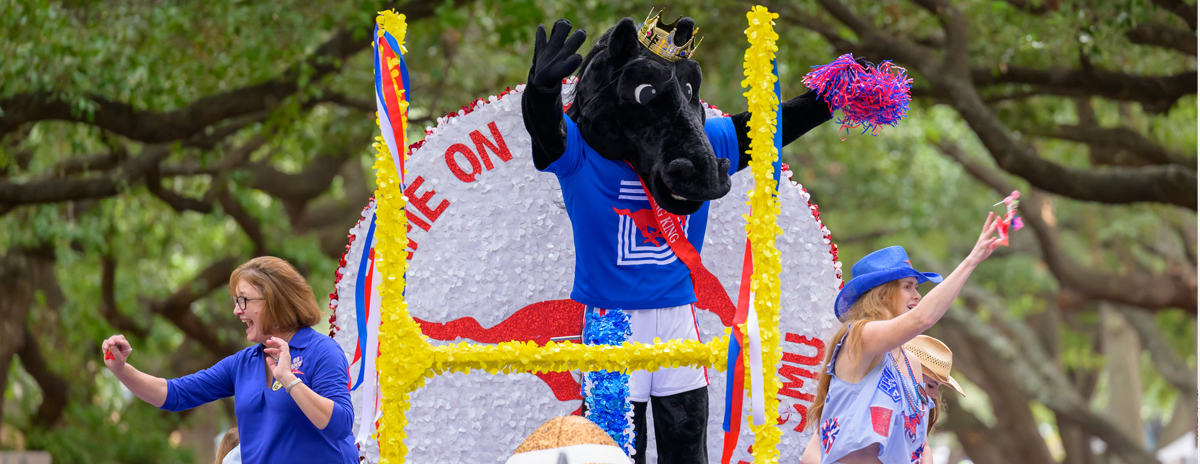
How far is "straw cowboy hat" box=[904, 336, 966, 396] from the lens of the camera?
332cm

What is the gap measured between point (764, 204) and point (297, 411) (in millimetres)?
1307

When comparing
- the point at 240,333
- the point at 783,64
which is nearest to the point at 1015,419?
the point at 783,64

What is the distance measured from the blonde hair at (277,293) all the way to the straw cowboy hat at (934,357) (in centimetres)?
174

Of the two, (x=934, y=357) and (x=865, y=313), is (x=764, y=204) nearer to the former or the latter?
(x=865, y=313)

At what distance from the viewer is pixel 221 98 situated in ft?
21.1

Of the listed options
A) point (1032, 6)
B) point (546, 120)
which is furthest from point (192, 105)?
point (1032, 6)

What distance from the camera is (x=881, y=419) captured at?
2.87 meters

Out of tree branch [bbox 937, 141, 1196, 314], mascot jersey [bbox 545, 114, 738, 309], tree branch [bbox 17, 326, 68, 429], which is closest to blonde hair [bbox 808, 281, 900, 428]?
mascot jersey [bbox 545, 114, 738, 309]

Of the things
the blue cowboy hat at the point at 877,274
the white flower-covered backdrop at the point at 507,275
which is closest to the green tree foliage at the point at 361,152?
the white flower-covered backdrop at the point at 507,275

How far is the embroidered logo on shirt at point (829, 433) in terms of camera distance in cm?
295

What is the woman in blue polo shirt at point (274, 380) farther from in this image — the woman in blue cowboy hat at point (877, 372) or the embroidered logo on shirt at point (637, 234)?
the woman in blue cowboy hat at point (877, 372)

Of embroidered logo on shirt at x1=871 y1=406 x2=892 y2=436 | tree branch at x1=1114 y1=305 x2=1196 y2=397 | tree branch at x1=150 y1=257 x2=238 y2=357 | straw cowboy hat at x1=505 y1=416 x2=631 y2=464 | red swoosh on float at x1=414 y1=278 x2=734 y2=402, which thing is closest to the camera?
straw cowboy hat at x1=505 y1=416 x2=631 y2=464

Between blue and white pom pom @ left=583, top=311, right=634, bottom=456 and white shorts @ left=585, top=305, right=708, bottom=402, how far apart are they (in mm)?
44

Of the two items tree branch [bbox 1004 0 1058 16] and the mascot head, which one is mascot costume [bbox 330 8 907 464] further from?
tree branch [bbox 1004 0 1058 16]
